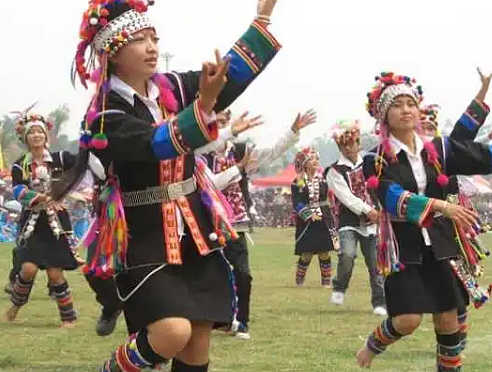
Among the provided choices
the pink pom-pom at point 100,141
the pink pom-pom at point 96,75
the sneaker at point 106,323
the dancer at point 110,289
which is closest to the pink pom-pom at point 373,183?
the dancer at point 110,289

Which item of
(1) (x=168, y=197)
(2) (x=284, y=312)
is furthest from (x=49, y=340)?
(1) (x=168, y=197)

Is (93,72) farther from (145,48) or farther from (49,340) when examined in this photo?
(49,340)

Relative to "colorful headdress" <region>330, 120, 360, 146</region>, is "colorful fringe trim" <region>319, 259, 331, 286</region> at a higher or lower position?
lower

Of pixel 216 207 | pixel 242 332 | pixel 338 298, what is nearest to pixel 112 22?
pixel 216 207

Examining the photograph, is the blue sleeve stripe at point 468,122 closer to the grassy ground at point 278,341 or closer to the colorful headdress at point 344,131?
the grassy ground at point 278,341

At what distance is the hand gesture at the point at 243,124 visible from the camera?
4.54 m

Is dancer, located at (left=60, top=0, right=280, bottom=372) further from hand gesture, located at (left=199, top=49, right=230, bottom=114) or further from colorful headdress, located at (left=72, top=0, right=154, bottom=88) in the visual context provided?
hand gesture, located at (left=199, top=49, right=230, bottom=114)

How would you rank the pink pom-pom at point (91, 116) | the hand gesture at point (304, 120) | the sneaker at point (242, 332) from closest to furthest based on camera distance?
the pink pom-pom at point (91, 116), the hand gesture at point (304, 120), the sneaker at point (242, 332)

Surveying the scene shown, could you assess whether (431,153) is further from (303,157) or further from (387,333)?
(303,157)

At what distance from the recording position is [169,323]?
4238mm

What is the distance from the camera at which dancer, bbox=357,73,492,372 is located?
5.91m

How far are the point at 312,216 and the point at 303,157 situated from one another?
88 cm

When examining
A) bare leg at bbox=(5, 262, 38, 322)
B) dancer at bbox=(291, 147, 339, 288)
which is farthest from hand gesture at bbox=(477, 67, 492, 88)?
dancer at bbox=(291, 147, 339, 288)

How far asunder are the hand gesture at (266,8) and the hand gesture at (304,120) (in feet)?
7.78
